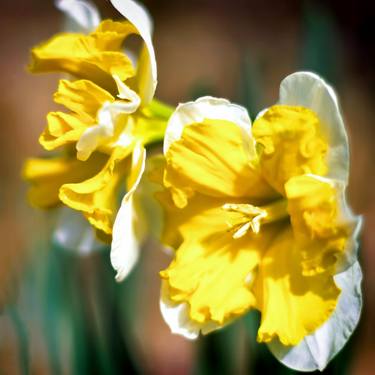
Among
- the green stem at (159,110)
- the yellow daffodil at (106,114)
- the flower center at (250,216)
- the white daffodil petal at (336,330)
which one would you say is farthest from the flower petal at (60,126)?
the white daffodil petal at (336,330)

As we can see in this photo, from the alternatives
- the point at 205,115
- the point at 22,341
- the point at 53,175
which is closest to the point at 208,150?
the point at 205,115

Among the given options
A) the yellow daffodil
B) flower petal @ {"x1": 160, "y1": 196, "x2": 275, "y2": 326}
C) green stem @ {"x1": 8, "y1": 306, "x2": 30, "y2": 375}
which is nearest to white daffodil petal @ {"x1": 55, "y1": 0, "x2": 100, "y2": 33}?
the yellow daffodil

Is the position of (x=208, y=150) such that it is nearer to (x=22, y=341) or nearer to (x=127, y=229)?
(x=127, y=229)

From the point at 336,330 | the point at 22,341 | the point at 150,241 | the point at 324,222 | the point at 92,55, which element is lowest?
the point at 150,241

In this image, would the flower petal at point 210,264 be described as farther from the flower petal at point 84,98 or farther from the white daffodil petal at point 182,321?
the flower petal at point 84,98

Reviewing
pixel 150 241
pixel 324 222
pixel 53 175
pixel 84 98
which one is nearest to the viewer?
pixel 324 222

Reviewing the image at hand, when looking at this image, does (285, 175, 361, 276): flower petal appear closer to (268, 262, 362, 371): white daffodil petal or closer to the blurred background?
(268, 262, 362, 371): white daffodil petal

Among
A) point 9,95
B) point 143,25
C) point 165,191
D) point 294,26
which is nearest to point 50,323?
point 165,191

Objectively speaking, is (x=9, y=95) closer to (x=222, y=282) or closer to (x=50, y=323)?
(x=50, y=323)
